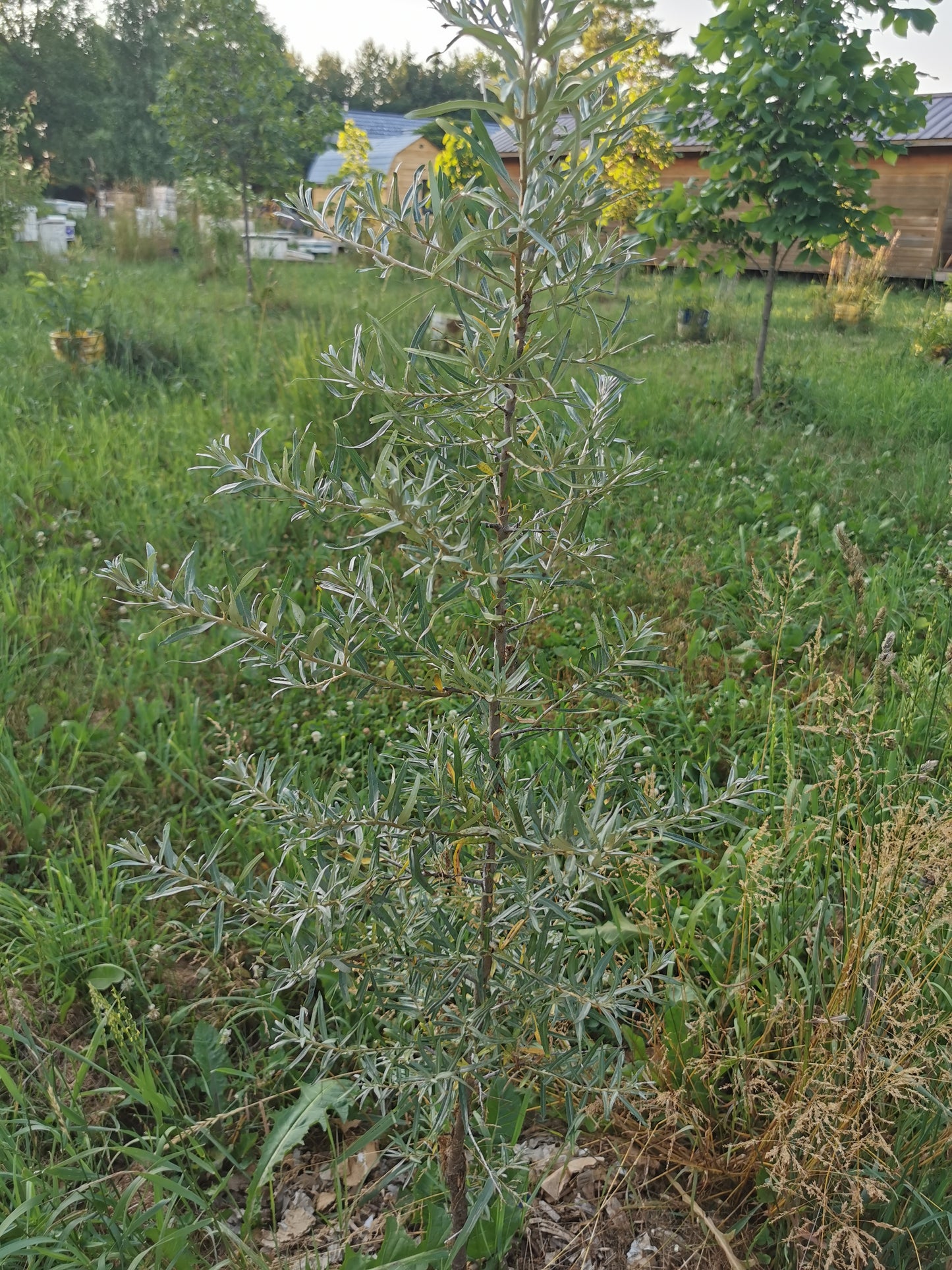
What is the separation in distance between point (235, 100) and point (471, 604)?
14.1m

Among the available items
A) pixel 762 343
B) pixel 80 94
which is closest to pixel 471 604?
pixel 762 343

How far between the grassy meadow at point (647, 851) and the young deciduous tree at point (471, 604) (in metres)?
0.15

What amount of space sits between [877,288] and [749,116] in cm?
556

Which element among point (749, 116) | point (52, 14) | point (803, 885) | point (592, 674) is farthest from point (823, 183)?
point (52, 14)

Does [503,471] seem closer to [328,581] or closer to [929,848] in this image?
[328,581]

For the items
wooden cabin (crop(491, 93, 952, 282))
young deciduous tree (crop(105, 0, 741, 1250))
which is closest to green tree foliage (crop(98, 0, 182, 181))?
wooden cabin (crop(491, 93, 952, 282))

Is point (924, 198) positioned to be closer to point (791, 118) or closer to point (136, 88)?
point (791, 118)

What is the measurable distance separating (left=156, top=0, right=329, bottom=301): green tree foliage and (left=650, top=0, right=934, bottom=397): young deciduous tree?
791 centimetres

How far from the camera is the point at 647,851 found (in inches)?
59.9

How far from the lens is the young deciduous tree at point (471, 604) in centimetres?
107

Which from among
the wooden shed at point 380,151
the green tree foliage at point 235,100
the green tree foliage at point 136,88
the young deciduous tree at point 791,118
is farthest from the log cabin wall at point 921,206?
the green tree foliage at point 136,88

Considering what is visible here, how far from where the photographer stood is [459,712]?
4.81 feet

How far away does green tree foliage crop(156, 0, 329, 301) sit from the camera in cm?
1255

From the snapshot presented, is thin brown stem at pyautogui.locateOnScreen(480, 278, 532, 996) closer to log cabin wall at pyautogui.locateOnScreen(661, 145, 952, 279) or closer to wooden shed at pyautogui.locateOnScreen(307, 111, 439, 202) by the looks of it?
log cabin wall at pyautogui.locateOnScreen(661, 145, 952, 279)
